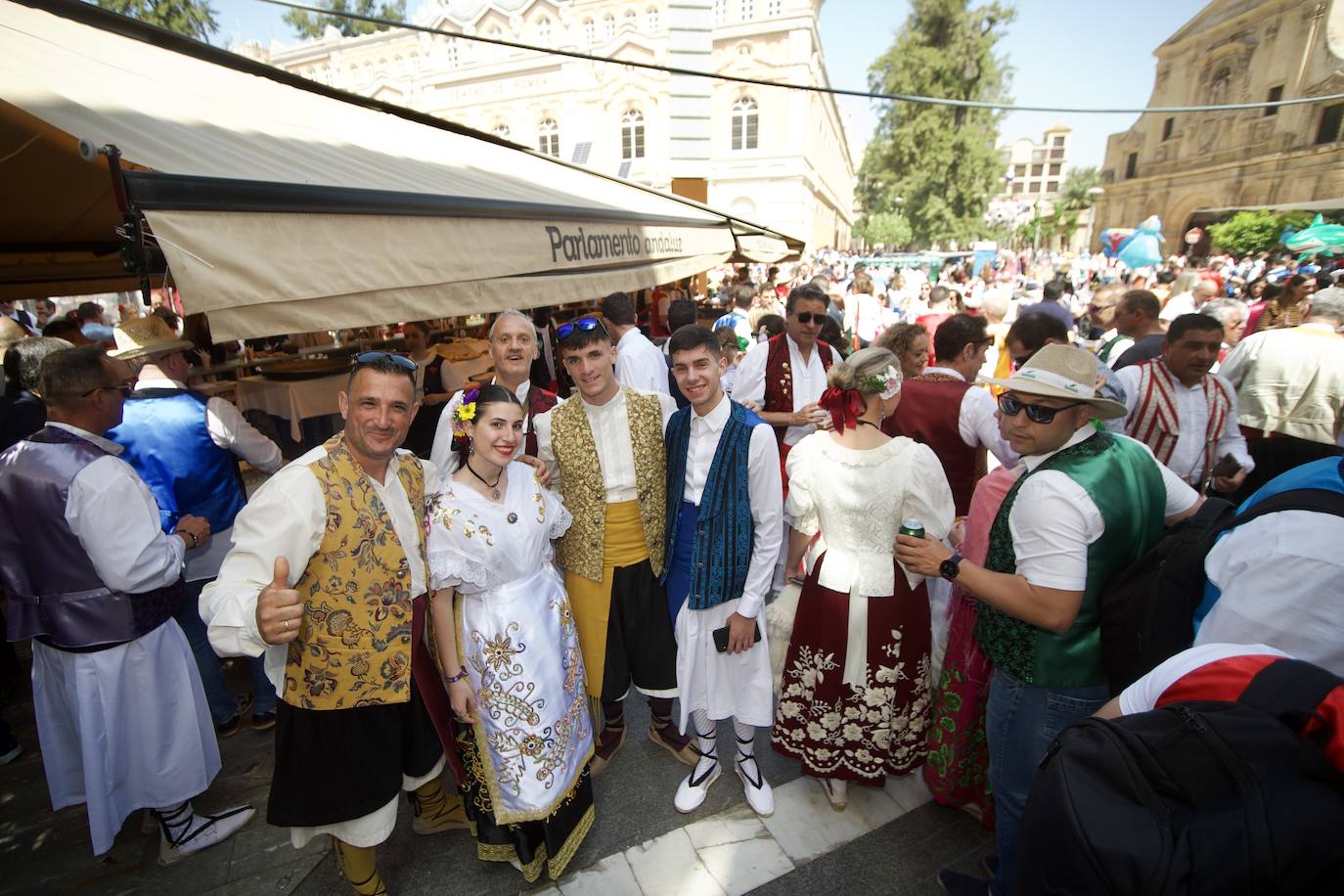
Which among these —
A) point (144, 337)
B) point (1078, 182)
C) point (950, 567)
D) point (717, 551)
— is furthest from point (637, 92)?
point (1078, 182)

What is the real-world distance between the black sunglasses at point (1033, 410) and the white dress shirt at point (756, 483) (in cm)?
86

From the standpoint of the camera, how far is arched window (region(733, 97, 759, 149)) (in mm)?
35906

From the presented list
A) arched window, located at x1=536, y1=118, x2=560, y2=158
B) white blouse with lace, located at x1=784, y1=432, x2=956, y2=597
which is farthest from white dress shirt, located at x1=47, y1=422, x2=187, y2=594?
arched window, located at x1=536, y1=118, x2=560, y2=158

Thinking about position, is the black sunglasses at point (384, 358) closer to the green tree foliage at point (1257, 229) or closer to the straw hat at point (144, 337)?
the straw hat at point (144, 337)

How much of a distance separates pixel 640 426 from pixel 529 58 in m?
42.3

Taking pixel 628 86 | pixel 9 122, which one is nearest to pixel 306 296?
pixel 9 122

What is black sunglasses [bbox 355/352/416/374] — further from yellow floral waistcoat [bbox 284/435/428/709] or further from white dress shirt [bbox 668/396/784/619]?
white dress shirt [bbox 668/396/784/619]

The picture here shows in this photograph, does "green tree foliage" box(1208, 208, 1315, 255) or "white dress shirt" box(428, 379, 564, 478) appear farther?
"green tree foliage" box(1208, 208, 1315, 255)

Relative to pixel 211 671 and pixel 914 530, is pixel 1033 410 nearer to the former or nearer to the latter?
pixel 914 530

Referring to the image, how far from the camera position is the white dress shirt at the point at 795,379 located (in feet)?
13.9

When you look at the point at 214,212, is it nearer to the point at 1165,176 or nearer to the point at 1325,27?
the point at 1325,27

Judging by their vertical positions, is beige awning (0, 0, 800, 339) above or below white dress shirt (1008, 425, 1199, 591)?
above

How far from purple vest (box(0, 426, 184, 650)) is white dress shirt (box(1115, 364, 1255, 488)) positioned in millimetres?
4826

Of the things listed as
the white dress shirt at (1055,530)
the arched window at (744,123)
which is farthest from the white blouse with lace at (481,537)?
the arched window at (744,123)
